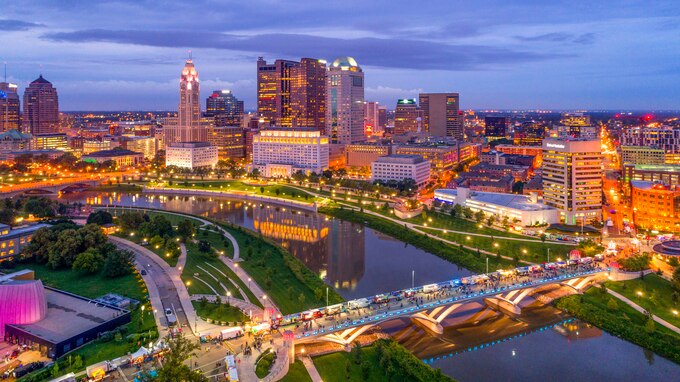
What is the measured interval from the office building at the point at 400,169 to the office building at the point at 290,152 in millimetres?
13552

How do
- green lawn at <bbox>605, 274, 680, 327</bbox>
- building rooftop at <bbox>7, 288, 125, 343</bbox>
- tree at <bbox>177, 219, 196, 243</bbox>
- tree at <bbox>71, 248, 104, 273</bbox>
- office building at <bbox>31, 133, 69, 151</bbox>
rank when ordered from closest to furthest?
building rooftop at <bbox>7, 288, 125, 343</bbox> → green lawn at <bbox>605, 274, 680, 327</bbox> → tree at <bbox>71, 248, 104, 273</bbox> → tree at <bbox>177, 219, 196, 243</bbox> → office building at <bbox>31, 133, 69, 151</bbox>

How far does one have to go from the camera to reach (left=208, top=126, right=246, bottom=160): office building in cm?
12431

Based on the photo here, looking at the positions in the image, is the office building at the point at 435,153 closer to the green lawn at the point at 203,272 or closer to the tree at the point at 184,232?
the tree at the point at 184,232

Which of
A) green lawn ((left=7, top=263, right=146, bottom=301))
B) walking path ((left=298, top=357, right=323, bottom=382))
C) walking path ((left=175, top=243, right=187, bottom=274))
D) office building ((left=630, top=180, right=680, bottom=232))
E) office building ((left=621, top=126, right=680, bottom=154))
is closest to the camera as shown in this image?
walking path ((left=298, top=357, right=323, bottom=382))

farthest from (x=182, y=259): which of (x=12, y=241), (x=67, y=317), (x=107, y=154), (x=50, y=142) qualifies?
(x=50, y=142)

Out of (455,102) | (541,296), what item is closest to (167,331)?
(541,296)

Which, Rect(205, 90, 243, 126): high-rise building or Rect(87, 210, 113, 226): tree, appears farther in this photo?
Rect(205, 90, 243, 126): high-rise building

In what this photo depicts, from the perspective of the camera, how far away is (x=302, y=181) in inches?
3371

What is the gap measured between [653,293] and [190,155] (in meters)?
89.8

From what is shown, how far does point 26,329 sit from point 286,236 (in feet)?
95.5

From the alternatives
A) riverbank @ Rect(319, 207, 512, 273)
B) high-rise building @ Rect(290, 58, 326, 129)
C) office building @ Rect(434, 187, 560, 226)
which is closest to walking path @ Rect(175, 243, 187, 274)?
riverbank @ Rect(319, 207, 512, 273)

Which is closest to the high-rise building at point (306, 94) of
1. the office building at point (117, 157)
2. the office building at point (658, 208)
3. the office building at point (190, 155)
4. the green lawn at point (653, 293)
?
the office building at point (190, 155)

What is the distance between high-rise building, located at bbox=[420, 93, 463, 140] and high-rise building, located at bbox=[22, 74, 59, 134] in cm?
10751

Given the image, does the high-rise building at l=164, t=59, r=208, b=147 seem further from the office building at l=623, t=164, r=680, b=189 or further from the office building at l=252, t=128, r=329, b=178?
the office building at l=623, t=164, r=680, b=189
